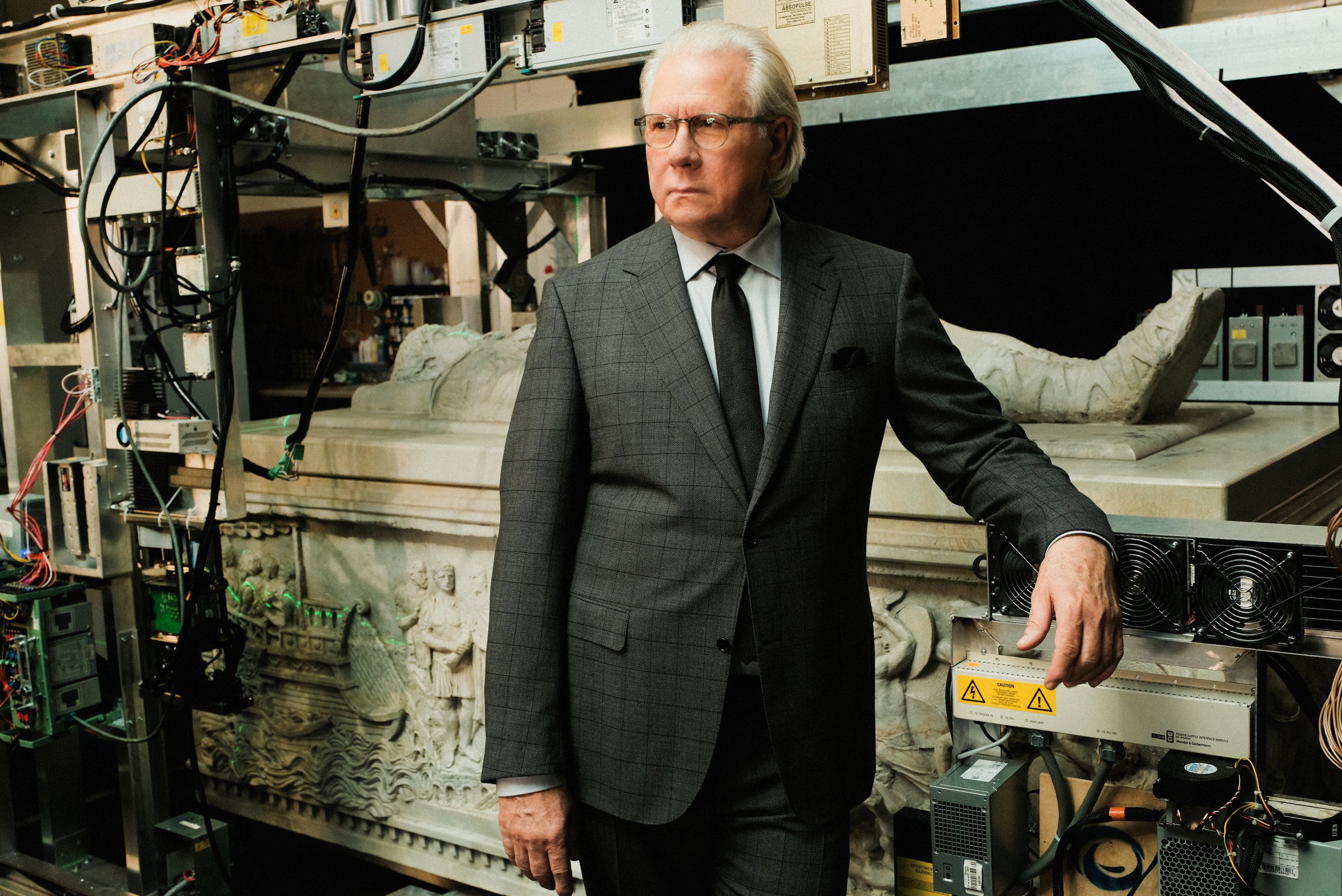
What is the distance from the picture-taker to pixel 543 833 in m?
1.75

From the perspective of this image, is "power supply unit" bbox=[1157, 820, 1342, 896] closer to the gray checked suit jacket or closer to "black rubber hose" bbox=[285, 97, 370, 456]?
the gray checked suit jacket

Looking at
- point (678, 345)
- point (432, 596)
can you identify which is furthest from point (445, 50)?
point (432, 596)

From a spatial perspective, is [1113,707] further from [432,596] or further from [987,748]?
[432,596]

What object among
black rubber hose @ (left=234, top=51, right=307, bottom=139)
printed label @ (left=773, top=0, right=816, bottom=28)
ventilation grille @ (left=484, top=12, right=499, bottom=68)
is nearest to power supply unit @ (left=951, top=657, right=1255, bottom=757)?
printed label @ (left=773, top=0, right=816, bottom=28)

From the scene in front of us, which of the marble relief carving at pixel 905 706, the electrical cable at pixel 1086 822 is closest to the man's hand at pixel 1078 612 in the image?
the electrical cable at pixel 1086 822

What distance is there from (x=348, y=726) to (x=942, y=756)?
6.32 feet

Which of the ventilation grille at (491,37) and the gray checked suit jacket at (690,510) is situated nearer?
the gray checked suit jacket at (690,510)

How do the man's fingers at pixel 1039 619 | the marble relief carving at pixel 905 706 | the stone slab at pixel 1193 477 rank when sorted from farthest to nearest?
the marble relief carving at pixel 905 706
the stone slab at pixel 1193 477
the man's fingers at pixel 1039 619

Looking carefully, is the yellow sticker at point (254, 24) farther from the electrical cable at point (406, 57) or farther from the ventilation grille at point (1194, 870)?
the ventilation grille at point (1194, 870)

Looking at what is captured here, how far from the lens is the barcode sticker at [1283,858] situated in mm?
1715

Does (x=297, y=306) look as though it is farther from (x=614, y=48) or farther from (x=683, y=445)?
(x=683, y=445)

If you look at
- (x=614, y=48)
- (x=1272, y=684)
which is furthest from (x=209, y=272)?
(x=1272, y=684)

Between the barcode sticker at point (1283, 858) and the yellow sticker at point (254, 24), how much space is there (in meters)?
2.61

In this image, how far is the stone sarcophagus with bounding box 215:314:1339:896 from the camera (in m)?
2.69
